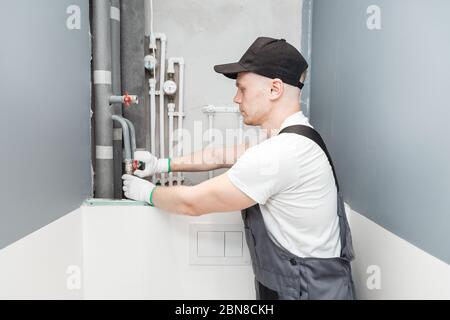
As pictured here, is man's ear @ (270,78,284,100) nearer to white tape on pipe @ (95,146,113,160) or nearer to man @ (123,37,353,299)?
man @ (123,37,353,299)

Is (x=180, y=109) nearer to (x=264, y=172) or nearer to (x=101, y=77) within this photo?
(x=101, y=77)

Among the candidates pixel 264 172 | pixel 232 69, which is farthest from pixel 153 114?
pixel 264 172

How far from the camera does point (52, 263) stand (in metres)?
0.95

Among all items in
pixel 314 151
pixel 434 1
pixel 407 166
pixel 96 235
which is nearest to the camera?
pixel 434 1

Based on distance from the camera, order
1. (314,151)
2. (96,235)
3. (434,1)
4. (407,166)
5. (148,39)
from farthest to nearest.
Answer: (148,39), (96,235), (314,151), (407,166), (434,1)

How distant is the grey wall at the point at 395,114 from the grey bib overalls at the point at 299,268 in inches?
7.1

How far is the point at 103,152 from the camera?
1.25 metres

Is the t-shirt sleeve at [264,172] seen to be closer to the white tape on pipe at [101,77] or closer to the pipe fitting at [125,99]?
the pipe fitting at [125,99]

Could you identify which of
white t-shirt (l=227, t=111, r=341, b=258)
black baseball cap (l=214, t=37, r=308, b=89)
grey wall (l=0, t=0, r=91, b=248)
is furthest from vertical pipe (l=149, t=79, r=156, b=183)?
white t-shirt (l=227, t=111, r=341, b=258)

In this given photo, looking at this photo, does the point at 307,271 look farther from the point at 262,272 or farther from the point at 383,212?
the point at 383,212

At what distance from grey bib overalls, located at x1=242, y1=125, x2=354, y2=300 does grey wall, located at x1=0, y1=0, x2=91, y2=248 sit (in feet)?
1.95

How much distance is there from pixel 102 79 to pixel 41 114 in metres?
0.41

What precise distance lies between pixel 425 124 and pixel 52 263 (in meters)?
1.04
